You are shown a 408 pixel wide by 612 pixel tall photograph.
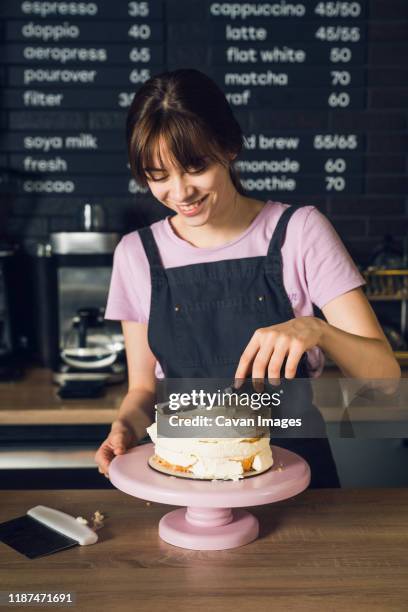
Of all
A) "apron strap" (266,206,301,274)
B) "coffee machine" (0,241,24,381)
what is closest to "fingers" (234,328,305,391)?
"apron strap" (266,206,301,274)

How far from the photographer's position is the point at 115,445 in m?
1.20

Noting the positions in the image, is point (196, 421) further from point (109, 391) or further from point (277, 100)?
point (277, 100)

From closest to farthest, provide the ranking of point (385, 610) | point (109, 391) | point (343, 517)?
point (385, 610), point (343, 517), point (109, 391)

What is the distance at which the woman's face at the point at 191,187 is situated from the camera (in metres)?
1.35

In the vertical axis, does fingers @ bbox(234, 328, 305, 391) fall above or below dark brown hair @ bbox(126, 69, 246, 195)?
below

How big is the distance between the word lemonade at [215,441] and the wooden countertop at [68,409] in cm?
79

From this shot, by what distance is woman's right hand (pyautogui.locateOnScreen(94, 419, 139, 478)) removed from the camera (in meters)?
1.17

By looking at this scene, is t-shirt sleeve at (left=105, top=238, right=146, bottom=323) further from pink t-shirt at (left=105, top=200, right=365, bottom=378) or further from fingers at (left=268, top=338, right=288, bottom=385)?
fingers at (left=268, top=338, right=288, bottom=385)

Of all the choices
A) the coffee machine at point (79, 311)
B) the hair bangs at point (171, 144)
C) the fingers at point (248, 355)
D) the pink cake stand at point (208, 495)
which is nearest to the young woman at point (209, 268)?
the hair bangs at point (171, 144)

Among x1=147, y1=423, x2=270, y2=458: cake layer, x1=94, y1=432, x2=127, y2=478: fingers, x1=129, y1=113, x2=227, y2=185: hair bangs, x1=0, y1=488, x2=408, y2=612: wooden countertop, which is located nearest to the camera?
x1=0, y1=488, x2=408, y2=612: wooden countertop

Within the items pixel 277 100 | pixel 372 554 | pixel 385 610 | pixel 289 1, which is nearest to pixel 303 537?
pixel 372 554

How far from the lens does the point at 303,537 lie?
3.55ft

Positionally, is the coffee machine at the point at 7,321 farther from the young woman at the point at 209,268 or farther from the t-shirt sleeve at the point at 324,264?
the t-shirt sleeve at the point at 324,264

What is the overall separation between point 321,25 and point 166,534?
195cm
